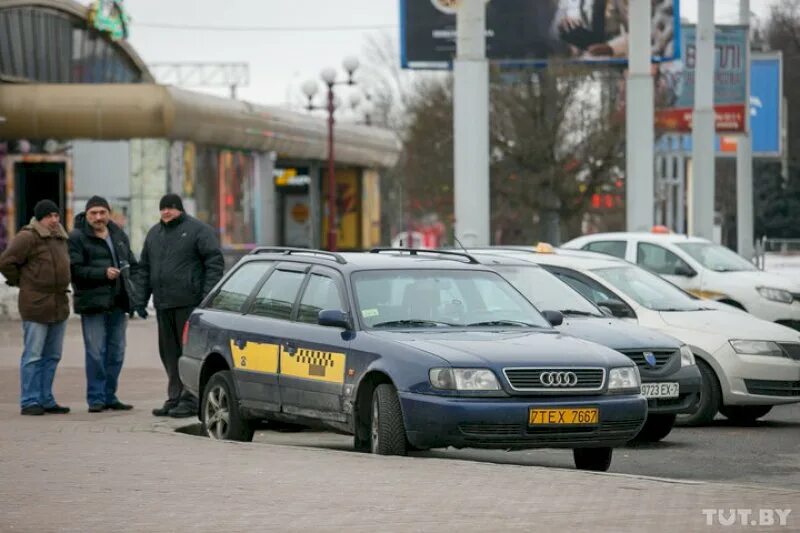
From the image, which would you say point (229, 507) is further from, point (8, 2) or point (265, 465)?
point (8, 2)

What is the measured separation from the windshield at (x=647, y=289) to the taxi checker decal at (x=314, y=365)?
4382mm

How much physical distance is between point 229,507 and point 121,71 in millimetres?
39291

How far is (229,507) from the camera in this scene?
919cm

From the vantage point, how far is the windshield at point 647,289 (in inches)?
637

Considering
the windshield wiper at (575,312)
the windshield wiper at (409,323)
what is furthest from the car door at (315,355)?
the windshield wiper at (575,312)

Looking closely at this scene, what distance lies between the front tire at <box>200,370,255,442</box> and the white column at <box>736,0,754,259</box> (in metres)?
33.5

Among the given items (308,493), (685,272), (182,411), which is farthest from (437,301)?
(685,272)

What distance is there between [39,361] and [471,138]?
1343 cm

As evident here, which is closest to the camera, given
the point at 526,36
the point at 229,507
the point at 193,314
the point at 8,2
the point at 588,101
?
the point at 229,507

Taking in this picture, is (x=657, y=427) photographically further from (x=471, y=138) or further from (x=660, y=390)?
(x=471, y=138)

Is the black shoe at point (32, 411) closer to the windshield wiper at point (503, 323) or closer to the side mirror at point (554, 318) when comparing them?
the windshield wiper at point (503, 323)

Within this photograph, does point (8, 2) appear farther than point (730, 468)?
Yes

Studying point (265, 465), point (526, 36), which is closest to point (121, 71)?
point (526, 36)

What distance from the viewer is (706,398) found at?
15.4 meters
